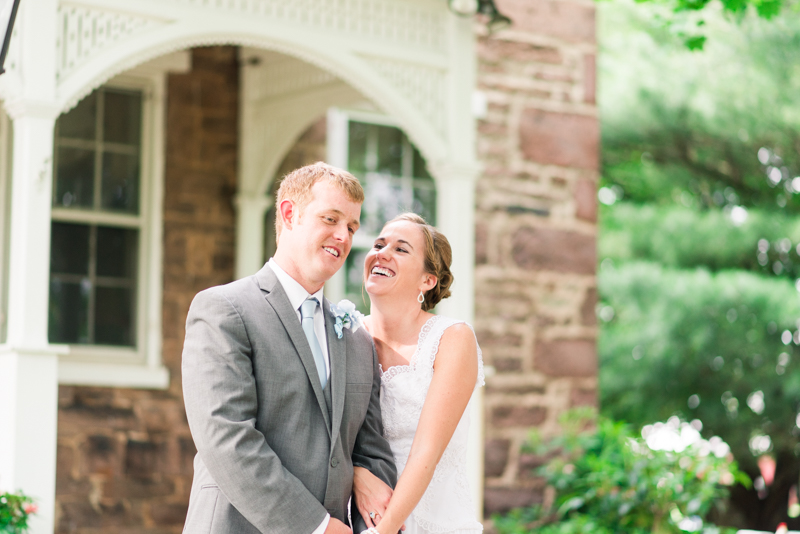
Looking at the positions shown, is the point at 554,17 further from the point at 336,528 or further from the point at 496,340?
the point at 336,528

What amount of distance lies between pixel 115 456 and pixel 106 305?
3.18ft

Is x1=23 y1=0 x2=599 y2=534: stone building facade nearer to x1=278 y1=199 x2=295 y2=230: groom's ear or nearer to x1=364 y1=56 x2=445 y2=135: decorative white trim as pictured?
x1=364 y1=56 x2=445 y2=135: decorative white trim

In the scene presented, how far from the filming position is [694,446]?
6.71 meters

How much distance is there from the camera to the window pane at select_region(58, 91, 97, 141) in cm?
653

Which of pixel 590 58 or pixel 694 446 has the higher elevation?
pixel 590 58

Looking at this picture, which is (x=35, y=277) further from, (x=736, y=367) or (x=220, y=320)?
(x=736, y=367)

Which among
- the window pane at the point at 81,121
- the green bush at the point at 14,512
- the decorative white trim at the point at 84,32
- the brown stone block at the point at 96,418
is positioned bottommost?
the green bush at the point at 14,512

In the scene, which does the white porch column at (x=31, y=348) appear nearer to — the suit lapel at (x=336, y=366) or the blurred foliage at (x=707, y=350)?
the suit lapel at (x=336, y=366)

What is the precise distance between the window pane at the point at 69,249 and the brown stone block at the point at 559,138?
10.2 ft

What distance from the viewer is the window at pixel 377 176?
778 cm

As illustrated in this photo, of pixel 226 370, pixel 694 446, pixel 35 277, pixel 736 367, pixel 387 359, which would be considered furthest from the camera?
pixel 736 367

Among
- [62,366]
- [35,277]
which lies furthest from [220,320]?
[62,366]

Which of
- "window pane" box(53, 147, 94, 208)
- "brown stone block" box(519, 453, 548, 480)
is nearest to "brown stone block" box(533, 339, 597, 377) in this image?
"brown stone block" box(519, 453, 548, 480)

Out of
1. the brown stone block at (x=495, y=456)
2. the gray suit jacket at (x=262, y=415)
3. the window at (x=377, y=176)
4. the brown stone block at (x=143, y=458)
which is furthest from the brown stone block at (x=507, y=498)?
the gray suit jacket at (x=262, y=415)
